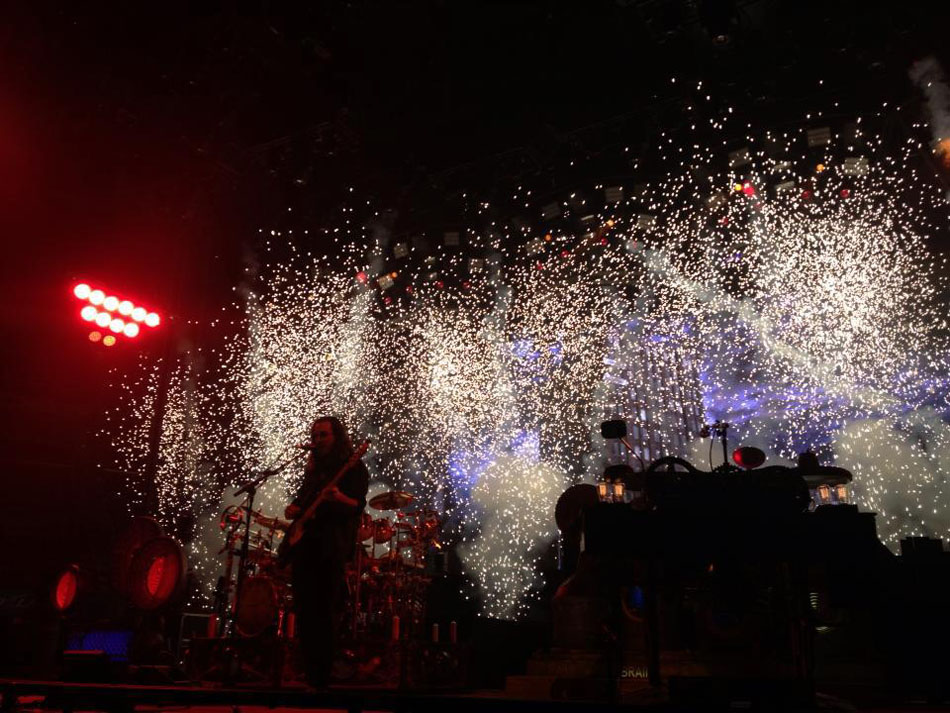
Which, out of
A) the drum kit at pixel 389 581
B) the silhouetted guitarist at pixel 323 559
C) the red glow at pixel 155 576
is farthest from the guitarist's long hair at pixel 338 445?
the drum kit at pixel 389 581

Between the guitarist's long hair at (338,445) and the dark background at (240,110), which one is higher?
the dark background at (240,110)

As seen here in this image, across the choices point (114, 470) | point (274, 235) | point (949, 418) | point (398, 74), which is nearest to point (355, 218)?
point (274, 235)

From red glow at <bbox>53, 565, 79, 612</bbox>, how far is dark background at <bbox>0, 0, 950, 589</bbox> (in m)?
1.33

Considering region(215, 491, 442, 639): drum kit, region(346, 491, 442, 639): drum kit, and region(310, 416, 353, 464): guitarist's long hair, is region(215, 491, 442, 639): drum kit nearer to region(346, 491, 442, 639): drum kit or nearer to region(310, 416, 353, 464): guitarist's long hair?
region(346, 491, 442, 639): drum kit

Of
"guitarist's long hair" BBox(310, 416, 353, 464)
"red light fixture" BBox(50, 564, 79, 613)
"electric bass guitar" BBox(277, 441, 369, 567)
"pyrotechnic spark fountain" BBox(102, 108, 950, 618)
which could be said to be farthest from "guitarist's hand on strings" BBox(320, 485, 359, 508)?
"pyrotechnic spark fountain" BBox(102, 108, 950, 618)

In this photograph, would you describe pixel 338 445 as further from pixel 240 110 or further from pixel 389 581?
pixel 240 110

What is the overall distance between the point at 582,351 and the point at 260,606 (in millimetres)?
9889

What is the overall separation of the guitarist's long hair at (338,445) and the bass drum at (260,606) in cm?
315

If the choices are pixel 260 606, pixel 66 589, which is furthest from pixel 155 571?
pixel 260 606

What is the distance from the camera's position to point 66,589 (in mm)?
5535

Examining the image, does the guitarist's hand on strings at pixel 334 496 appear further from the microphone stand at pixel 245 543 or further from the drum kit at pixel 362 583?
the drum kit at pixel 362 583

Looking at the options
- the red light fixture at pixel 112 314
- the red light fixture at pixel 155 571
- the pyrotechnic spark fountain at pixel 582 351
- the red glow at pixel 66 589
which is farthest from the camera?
the pyrotechnic spark fountain at pixel 582 351

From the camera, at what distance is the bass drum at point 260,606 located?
6.73m

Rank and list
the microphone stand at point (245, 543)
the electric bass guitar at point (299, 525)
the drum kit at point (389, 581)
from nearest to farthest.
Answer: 1. the electric bass guitar at point (299, 525)
2. the microphone stand at point (245, 543)
3. the drum kit at point (389, 581)
